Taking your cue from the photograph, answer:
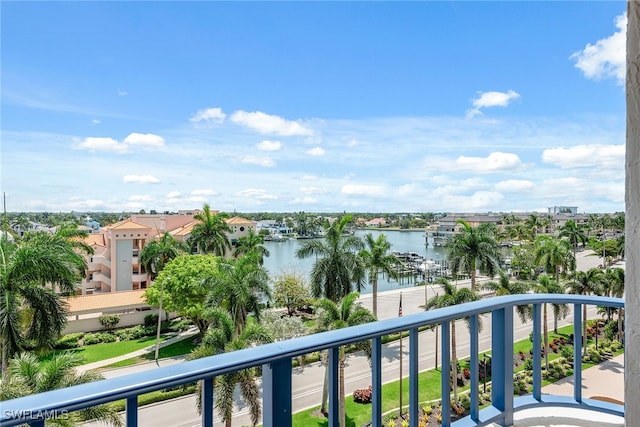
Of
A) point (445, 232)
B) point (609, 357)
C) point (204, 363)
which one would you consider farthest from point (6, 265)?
point (445, 232)

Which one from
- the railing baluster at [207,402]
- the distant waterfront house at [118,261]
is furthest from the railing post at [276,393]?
the distant waterfront house at [118,261]

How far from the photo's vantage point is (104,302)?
60.6ft

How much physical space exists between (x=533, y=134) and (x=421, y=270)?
72.8 feet

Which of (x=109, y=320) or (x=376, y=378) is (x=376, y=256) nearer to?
(x=109, y=320)

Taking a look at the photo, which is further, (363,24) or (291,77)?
(291,77)

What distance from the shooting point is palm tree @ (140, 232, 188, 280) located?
73.6 feet

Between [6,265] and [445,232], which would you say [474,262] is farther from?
[445,232]

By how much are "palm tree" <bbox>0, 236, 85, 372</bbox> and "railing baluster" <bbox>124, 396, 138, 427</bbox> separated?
33.9 feet

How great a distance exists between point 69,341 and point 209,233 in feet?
30.3

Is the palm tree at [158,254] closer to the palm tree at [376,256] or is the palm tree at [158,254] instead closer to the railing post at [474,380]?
the palm tree at [376,256]

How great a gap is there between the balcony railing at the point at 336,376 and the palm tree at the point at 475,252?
14.8m

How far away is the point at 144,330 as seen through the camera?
1814 centimetres

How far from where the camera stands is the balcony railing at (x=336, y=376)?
770 millimetres

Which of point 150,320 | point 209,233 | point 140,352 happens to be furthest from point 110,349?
point 209,233
